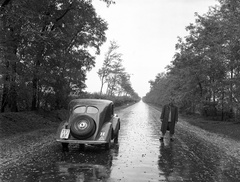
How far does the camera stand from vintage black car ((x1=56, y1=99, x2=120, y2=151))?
930 cm

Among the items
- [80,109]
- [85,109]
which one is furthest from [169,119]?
[80,109]

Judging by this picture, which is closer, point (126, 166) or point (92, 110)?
point (126, 166)

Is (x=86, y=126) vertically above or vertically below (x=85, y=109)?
below

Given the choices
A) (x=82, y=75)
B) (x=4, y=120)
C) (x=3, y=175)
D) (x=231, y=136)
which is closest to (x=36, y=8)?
(x=4, y=120)

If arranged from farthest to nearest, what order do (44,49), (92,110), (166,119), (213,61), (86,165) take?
(213,61) → (44,49) → (166,119) → (92,110) → (86,165)

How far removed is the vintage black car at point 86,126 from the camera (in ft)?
30.5

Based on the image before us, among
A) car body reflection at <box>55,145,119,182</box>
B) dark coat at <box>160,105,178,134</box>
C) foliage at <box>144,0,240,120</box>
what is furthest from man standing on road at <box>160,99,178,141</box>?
foliage at <box>144,0,240,120</box>

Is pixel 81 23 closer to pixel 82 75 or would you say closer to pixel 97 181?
pixel 82 75

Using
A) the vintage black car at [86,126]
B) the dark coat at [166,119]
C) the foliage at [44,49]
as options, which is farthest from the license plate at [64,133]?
the foliage at [44,49]

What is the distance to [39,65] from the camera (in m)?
17.0

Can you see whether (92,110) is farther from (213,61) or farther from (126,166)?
(213,61)

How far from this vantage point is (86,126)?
30.7 ft

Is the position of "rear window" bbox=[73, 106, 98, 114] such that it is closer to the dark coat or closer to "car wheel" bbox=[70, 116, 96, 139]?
"car wheel" bbox=[70, 116, 96, 139]

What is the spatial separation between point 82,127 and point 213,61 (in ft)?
53.0
